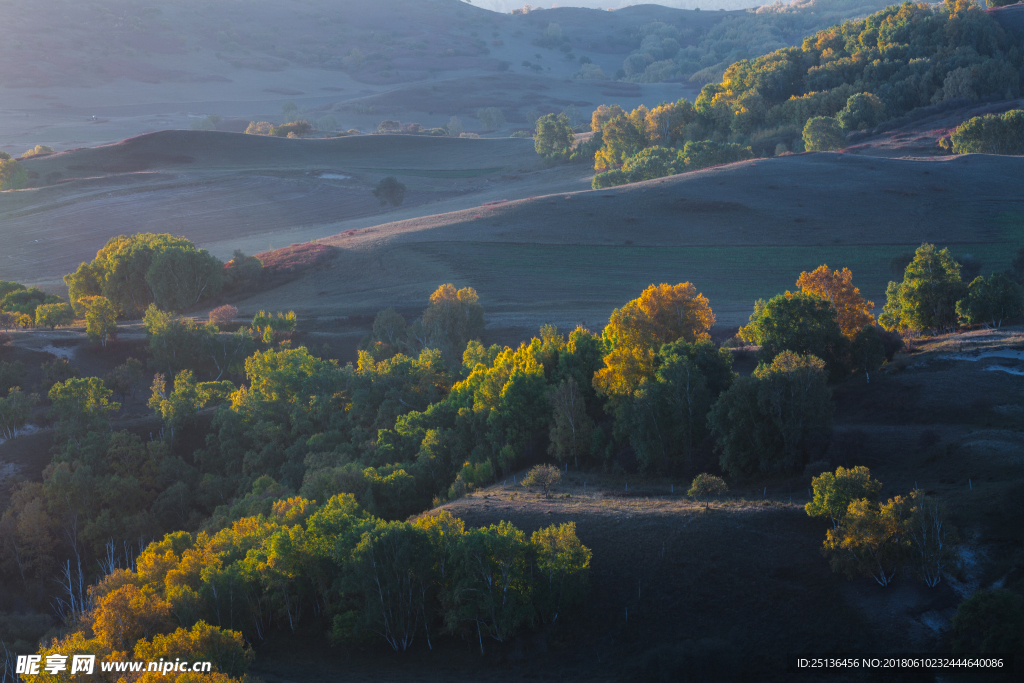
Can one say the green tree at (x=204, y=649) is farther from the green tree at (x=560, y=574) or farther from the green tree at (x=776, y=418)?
the green tree at (x=776, y=418)

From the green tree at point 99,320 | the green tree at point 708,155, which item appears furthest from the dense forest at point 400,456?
the green tree at point 708,155

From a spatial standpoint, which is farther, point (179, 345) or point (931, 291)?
point (179, 345)

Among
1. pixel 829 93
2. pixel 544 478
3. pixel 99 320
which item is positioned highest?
pixel 829 93

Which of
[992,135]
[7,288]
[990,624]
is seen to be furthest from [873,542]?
[992,135]

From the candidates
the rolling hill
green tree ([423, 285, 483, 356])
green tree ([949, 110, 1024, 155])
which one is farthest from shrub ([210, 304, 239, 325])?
green tree ([949, 110, 1024, 155])

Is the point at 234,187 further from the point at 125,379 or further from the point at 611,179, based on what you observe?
the point at 125,379

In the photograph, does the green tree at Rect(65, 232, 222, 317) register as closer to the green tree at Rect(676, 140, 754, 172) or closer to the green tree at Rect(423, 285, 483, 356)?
the green tree at Rect(423, 285, 483, 356)

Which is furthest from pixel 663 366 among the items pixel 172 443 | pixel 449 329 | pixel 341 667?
pixel 172 443
